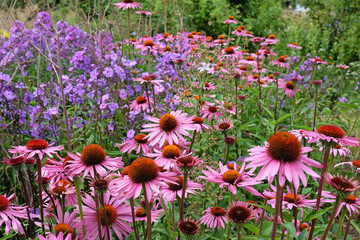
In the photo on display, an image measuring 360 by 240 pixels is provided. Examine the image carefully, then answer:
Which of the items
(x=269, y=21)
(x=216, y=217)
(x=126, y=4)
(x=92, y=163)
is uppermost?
(x=126, y=4)

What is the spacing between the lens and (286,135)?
3.59 ft

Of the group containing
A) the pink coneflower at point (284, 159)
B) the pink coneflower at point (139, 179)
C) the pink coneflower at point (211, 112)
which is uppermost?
the pink coneflower at point (284, 159)

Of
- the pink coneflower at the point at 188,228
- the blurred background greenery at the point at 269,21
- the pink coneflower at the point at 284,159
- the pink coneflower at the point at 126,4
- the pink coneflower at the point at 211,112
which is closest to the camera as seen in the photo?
the pink coneflower at the point at 284,159

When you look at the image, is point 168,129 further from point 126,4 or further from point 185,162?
point 126,4

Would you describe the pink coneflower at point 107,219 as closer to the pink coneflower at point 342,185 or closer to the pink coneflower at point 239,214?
the pink coneflower at point 239,214

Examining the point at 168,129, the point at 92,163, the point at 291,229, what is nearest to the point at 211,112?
the point at 168,129

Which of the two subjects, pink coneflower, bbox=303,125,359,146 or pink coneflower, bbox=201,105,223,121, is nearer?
pink coneflower, bbox=303,125,359,146

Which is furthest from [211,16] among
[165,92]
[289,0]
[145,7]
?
[289,0]

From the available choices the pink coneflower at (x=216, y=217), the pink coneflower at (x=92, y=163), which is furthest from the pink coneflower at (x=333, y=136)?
the pink coneflower at (x=92, y=163)

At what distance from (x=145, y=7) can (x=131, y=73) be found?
6650 mm

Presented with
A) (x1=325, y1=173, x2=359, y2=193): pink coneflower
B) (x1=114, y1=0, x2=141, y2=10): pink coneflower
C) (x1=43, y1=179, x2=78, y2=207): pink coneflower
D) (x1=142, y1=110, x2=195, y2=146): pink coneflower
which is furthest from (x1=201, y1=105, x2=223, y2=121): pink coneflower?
(x1=114, y1=0, x2=141, y2=10): pink coneflower

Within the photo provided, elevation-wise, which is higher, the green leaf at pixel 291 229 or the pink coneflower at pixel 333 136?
the pink coneflower at pixel 333 136

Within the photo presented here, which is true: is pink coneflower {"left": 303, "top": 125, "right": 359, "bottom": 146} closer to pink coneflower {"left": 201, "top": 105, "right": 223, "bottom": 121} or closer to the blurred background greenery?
pink coneflower {"left": 201, "top": 105, "right": 223, "bottom": 121}

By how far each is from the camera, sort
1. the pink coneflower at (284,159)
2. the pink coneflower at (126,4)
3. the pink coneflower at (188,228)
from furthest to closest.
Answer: the pink coneflower at (126,4) → the pink coneflower at (188,228) → the pink coneflower at (284,159)
